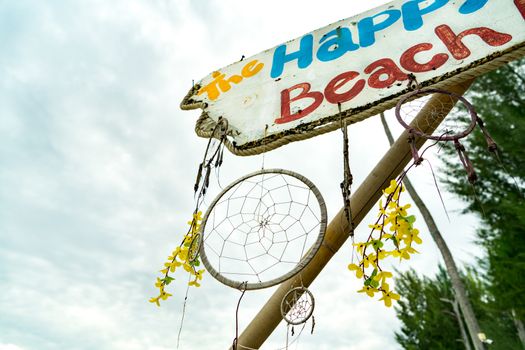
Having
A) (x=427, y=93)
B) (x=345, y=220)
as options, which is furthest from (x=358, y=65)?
(x=345, y=220)

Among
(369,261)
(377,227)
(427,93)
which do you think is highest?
(427,93)

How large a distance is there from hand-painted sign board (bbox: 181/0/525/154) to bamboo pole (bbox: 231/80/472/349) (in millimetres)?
196

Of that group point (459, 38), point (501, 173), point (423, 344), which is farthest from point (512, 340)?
point (459, 38)

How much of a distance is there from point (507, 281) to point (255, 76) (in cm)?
894

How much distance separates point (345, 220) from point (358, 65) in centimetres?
94

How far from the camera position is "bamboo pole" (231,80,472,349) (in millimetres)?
1734

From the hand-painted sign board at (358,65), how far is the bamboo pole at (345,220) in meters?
0.20

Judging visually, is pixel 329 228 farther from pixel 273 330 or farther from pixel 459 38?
pixel 459 38

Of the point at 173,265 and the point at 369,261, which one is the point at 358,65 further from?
the point at 173,265

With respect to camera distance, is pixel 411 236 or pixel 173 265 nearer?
pixel 411 236

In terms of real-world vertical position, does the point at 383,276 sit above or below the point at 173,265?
below

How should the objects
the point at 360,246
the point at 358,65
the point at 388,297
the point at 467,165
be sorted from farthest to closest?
the point at 358,65 < the point at 360,246 < the point at 388,297 < the point at 467,165

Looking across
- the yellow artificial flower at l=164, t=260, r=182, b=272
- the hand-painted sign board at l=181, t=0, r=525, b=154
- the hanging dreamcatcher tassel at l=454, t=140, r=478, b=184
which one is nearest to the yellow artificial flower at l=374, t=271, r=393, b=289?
the hanging dreamcatcher tassel at l=454, t=140, r=478, b=184

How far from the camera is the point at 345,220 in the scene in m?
1.76
